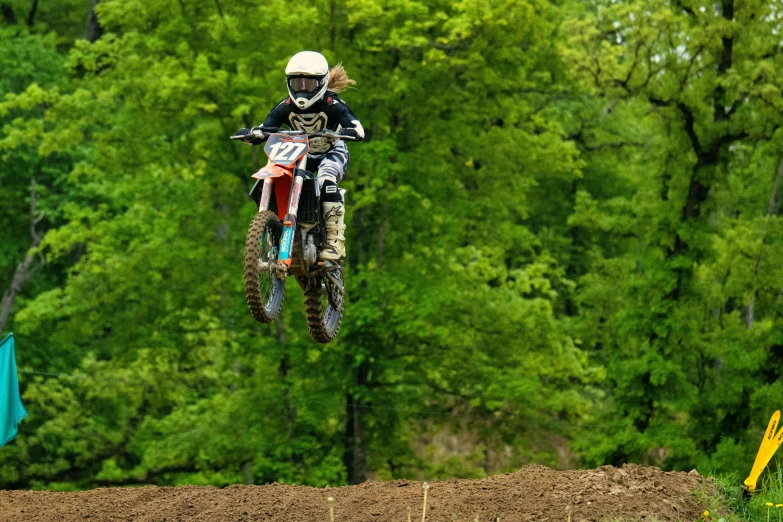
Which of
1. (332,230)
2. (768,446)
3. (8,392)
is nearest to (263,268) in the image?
(332,230)

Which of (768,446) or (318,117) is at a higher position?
(318,117)

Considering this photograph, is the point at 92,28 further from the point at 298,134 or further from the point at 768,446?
the point at 768,446

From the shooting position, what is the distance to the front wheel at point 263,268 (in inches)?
361

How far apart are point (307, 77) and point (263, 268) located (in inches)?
61.9

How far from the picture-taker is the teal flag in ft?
37.7

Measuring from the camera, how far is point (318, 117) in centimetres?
1022

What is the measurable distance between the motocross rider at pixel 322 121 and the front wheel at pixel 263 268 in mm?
486

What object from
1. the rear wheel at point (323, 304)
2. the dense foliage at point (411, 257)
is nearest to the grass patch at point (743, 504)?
the rear wheel at point (323, 304)

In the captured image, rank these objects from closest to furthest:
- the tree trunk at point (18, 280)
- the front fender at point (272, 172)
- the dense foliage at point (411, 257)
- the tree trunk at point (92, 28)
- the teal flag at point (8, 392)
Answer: the front fender at point (272, 172) < the teal flag at point (8, 392) < the dense foliage at point (411, 257) < the tree trunk at point (18, 280) < the tree trunk at point (92, 28)

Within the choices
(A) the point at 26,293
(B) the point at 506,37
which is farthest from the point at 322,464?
(A) the point at 26,293

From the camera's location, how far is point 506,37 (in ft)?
76.6

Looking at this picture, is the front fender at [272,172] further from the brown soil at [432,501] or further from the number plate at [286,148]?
the brown soil at [432,501]

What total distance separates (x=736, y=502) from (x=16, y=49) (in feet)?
73.9

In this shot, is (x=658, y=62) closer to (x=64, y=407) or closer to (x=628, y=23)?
(x=628, y=23)
